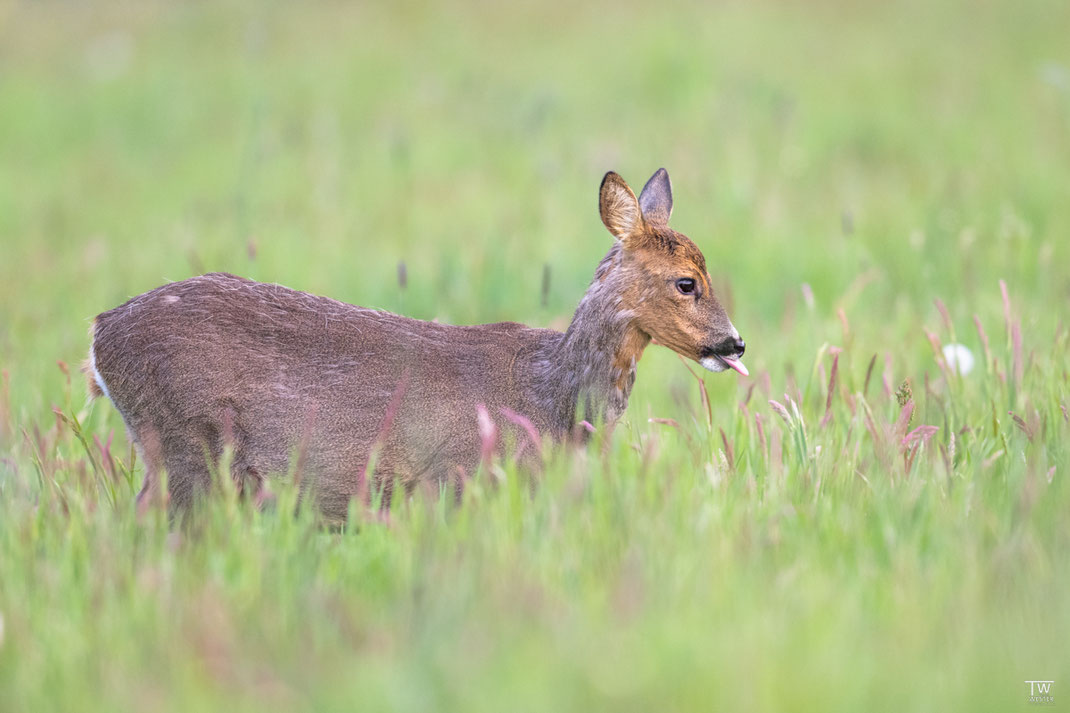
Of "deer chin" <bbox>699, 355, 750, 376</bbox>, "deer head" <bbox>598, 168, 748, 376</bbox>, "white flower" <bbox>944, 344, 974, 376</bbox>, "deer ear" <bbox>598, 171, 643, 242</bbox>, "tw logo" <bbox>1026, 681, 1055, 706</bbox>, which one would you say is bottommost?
"tw logo" <bbox>1026, 681, 1055, 706</bbox>

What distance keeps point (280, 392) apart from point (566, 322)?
2547 millimetres

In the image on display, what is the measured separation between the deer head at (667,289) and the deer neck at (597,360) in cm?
5

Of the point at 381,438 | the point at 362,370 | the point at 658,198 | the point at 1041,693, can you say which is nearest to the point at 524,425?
the point at 381,438

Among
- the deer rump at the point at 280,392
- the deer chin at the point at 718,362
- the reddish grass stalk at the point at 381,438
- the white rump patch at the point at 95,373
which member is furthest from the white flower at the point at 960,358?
the white rump patch at the point at 95,373

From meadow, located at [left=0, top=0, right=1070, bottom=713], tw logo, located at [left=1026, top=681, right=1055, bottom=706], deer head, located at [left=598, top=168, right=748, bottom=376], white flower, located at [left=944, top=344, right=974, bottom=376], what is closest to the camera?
tw logo, located at [left=1026, top=681, right=1055, bottom=706]

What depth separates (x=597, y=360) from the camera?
14.4 ft

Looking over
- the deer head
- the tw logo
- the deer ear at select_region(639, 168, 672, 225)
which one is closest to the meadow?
the tw logo

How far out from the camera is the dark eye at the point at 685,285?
14.3 feet

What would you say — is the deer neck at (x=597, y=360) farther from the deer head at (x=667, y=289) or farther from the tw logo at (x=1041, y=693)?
the tw logo at (x=1041, y=693)

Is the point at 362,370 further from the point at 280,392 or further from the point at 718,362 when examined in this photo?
the point at 718,362

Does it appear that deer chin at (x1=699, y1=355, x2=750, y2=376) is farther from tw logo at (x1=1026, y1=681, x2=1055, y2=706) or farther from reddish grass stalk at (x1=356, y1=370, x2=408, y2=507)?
tw logo at (x1=1026, y1=681, x2=1055, y2=706)

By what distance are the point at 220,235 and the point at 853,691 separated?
21.4 feet

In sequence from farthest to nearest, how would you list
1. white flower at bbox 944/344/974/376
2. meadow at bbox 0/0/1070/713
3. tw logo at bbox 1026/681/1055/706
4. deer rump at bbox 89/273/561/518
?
1. white flower at bbox 944/344/974/376
2. deer rump at bbox 89/273/561/518
3. meadow at bbox 0/0/1070/713
4. tw logo at bbox 1026/681/1055/706

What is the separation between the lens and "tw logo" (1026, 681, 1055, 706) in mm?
2633
